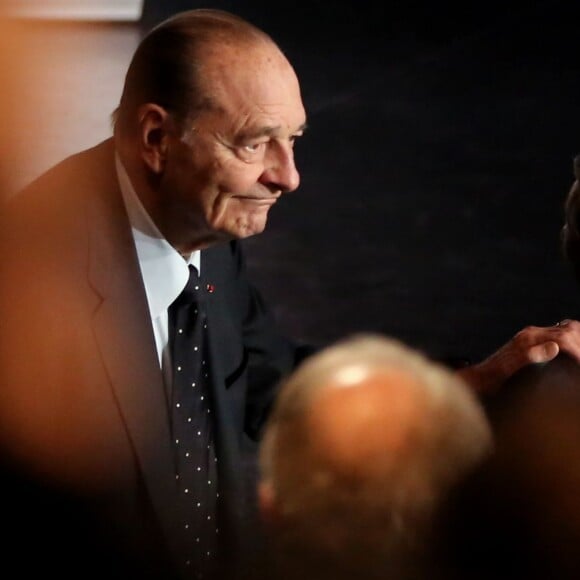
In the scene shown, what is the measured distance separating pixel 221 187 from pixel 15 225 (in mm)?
207

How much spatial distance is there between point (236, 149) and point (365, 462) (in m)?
0.46

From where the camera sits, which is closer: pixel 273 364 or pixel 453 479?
pixel 453 479

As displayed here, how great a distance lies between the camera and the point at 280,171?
1.17 meters

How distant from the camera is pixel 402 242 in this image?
7.19 ft

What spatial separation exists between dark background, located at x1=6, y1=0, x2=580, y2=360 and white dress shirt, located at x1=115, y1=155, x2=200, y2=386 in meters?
0.89

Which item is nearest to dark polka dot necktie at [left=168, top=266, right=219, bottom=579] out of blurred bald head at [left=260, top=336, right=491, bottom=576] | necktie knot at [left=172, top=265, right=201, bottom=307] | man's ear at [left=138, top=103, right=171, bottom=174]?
necktie knot at [left=172, top=265, right=201, bottom=307]

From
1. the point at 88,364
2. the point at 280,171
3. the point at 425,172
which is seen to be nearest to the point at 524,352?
the point at 280,171

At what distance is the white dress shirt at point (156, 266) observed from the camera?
1190mm

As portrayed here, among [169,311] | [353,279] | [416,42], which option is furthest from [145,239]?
[416,42]

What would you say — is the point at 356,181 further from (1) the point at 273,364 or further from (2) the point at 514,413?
(2) the point at 514,413

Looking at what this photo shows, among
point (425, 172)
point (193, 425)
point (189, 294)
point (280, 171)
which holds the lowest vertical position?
point (425, 172)

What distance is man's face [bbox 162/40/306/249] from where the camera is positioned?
3.76ft

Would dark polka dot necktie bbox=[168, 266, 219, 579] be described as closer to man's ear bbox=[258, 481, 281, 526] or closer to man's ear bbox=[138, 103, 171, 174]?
man's ear bbox=[138, 103, 171, 174]

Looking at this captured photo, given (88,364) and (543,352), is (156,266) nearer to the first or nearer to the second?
(88,364)
